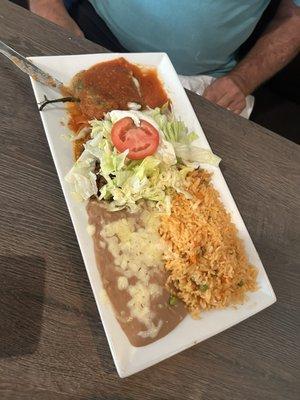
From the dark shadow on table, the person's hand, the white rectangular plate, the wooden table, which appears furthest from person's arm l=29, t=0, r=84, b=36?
the dark shadow on table

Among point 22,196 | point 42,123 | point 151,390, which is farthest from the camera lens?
point 42,123

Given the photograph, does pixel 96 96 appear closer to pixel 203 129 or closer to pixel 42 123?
pixel 42 123

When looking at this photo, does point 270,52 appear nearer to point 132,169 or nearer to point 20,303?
point 132,169

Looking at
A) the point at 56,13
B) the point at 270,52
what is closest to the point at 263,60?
the point at 270,52

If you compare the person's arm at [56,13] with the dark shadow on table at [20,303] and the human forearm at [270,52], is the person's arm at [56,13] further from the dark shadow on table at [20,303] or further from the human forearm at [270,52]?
the dark shadow on table at [20,303]

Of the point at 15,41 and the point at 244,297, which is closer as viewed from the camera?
the point at 244,297

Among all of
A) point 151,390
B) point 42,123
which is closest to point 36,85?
point 42,123
